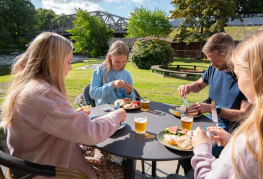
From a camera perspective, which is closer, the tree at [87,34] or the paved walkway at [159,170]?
the paved walkway at [159,170]

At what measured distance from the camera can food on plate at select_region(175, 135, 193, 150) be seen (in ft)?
4.16

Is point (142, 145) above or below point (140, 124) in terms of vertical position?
below

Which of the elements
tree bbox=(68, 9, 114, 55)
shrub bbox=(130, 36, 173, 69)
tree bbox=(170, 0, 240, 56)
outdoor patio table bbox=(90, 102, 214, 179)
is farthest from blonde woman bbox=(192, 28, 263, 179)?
tree bbox=(68, 9, 114, 55)

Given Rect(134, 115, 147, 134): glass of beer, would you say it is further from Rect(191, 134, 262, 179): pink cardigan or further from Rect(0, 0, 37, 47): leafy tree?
Rect(0, 0, 37, 47): leafy tree

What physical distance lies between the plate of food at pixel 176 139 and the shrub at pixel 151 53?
42.2ft

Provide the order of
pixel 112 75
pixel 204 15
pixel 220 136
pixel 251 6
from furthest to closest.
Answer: pixel 251 6 < pixel 204 15 < pixel 112 75 < pixel 220 136

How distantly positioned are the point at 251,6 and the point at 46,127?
155 feet

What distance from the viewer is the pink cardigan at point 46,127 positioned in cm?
105

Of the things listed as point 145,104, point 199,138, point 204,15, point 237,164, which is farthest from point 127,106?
point 204,15

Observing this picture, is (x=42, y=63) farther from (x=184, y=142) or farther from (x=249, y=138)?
(x=249, y=138)

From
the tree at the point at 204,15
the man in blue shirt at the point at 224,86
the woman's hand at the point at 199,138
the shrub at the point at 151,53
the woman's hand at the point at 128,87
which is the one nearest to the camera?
the woman's hand at the point at 199,138

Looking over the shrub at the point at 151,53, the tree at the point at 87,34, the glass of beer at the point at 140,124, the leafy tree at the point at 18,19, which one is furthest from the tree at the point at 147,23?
the glass of beer at the point at 140,124

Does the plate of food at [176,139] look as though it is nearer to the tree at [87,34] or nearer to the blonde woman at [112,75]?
the blonde woman at [112,75]

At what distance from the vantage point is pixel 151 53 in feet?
45.7
